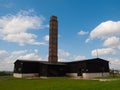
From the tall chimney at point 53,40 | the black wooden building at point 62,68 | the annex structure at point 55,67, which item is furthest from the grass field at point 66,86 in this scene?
the tall chimney at point 53,40

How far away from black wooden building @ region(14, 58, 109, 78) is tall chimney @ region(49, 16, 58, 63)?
13.2 feet

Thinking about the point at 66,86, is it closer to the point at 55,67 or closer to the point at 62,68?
the point at 55,67

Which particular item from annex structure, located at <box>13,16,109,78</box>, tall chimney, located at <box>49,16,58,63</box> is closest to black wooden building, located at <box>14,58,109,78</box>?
annex structure, located at <box>13,16,109,78</box>

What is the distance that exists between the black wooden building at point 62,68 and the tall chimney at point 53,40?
13.2 feet

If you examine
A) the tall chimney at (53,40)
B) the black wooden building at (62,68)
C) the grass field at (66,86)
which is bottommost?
the grass field at (66,86)

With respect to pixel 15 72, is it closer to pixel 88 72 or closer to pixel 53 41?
pixel 53 41

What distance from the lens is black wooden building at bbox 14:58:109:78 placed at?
50.8m

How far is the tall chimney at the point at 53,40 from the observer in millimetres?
59469

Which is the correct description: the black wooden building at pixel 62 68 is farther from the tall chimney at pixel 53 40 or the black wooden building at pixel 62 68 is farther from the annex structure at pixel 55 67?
the tall chimney at pixel 53 40

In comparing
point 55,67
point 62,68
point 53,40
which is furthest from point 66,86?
point 53,40

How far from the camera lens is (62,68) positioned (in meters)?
57.3

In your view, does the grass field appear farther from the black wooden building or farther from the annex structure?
the annex structure

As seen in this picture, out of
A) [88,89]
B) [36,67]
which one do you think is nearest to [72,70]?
[36,67]

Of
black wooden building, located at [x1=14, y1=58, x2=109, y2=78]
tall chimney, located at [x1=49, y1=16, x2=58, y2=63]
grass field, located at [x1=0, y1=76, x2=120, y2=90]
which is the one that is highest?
tall chimney, located at [x1=49, y1=16, x2=58, y2=63]
